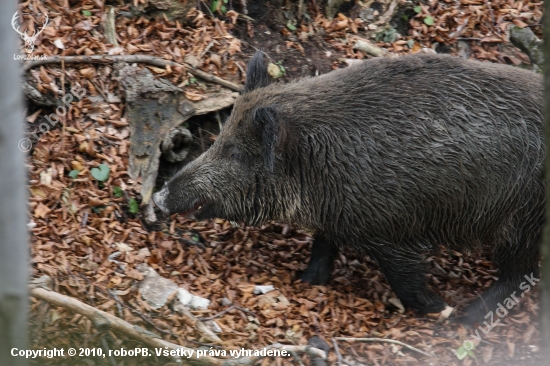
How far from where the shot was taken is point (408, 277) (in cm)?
616

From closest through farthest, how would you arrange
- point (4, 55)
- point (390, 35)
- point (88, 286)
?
point (4, 55) → point (88, 286) → point (390, 35)

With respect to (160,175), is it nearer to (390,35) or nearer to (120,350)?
(120,350)

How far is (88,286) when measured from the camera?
5590 mm

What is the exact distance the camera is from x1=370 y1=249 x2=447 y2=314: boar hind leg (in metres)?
6.10

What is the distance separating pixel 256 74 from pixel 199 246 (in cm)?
192

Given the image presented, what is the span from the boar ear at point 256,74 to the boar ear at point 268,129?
77 cm

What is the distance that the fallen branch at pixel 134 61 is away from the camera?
6.99 metres

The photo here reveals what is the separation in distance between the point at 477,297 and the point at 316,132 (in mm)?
2407

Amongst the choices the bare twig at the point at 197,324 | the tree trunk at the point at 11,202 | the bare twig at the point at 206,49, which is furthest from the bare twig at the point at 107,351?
the bare twig at the point at 206,49

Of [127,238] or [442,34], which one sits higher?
[442,34]

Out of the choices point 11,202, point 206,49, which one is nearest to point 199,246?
point 206,49

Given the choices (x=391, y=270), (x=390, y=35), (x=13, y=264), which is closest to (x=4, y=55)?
(x=13, y=264)

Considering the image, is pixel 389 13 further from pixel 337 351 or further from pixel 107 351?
pixel 107 351

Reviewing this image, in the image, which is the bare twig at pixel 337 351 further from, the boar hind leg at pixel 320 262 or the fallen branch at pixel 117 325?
the boar hind leg at pixel 320 262
